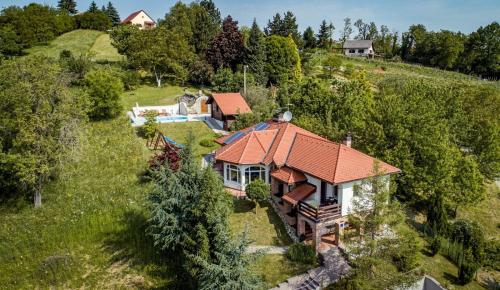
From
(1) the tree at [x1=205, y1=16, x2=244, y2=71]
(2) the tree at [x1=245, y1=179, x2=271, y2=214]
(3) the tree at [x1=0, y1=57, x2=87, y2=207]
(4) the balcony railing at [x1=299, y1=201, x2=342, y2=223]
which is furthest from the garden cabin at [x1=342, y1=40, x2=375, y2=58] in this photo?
(3) the tree at [x1=0, y1=57, x2=87, y2=207]

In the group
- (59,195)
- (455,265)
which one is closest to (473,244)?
(455,265)

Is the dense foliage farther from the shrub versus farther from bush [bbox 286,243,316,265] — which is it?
the shrub

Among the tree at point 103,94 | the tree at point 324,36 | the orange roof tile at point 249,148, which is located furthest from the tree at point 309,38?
the orange roof tile at point 249,148

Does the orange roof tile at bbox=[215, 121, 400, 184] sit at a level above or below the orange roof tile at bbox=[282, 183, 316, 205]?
above

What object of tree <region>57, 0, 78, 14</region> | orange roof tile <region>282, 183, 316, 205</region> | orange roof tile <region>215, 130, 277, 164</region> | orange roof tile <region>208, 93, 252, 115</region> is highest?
tree <region>57, 0, 78, 14</region>

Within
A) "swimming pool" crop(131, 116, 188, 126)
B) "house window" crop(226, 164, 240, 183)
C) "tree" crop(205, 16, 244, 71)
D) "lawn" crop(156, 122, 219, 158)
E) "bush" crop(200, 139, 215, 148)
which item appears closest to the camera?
"house window" crop(226, 164, 240, 183)

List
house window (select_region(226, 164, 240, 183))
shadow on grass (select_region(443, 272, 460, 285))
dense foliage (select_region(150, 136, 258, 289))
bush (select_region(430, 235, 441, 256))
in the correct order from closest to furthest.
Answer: dense foliage (select_region(150, 136, 258, 289))
shadow on grass (select_region(443, 272, 460, 285))
bush (select_region(430, 235, 441, 256))
house window (select_region(226, 164, 240, 183))

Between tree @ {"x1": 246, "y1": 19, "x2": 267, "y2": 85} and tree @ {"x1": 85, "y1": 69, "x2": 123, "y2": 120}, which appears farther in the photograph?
tree @ {"x1": 246, "y1": 19, "x2": 267, "y2": 85}

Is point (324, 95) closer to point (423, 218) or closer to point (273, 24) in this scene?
point (423, 218)

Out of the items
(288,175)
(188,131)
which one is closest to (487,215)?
(288,175)
